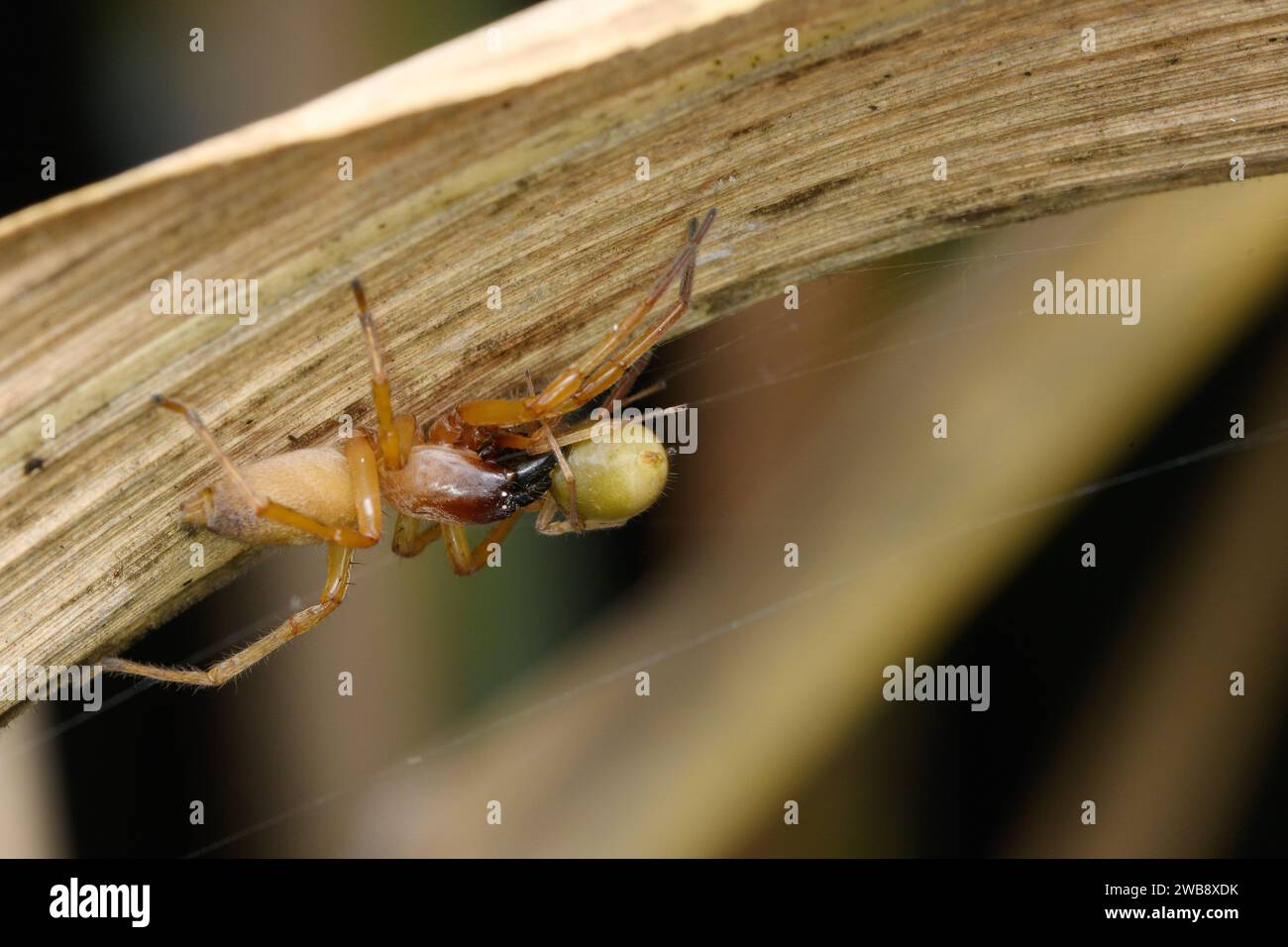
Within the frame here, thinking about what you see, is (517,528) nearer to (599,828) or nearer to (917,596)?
(599,828)

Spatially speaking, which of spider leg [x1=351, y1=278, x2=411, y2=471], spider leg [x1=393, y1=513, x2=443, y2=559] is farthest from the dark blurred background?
spider leg [x1=351, y1=278, x2=411, y2=471]

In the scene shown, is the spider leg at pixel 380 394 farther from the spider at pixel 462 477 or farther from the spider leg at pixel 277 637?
the spider leg at pixel 277 637

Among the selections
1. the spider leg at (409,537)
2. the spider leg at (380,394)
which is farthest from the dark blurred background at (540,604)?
the spider leg at (380,394)

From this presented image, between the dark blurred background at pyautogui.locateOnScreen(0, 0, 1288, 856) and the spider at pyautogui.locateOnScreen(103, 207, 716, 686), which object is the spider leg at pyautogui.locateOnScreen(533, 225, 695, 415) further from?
the dark blurred background at pyautogui.locateOnScreen(0, 0, 1288, 856)

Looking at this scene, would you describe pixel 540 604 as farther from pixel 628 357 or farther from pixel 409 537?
pixel 628 357

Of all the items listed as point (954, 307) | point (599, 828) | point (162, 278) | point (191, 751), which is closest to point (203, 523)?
point (162, 278)

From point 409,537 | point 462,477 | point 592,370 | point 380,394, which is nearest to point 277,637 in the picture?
point 409,537

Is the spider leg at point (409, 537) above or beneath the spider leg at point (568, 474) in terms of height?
beneath
